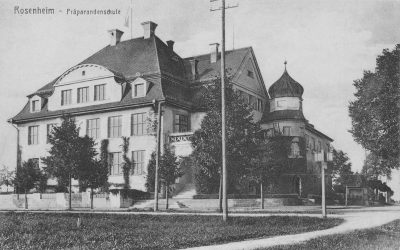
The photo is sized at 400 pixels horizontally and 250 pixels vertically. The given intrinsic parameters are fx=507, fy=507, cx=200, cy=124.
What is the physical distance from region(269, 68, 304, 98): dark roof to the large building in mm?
86

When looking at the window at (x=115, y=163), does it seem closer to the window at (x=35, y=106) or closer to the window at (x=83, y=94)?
the window at (x=83, y=94)

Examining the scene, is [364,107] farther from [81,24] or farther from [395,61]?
[81,24]

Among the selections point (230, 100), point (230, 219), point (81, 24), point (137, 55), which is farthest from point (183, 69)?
point (230, 219)

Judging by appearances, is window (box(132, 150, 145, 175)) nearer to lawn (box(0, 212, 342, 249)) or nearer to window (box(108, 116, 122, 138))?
window (box(108, 116, 122, 138))

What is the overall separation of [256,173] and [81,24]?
12.6m

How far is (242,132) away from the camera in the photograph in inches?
1035

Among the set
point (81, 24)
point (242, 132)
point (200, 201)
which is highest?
point (81, 24)

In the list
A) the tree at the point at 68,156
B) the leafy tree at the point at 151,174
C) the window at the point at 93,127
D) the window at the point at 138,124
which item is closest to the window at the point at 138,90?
the window at the point at 138,124

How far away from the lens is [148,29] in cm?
4503

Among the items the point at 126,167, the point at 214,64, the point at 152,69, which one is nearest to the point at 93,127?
the point at 126,167

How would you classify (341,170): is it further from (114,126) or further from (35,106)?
(35,106)

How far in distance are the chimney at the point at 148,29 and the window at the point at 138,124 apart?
8.81 metres

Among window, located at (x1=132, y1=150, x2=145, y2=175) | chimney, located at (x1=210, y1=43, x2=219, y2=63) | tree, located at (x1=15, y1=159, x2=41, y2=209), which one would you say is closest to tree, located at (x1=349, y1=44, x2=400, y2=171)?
window, located at (x1=132, y1=150, x2=145, y2=175)

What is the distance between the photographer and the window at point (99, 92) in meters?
42.1
